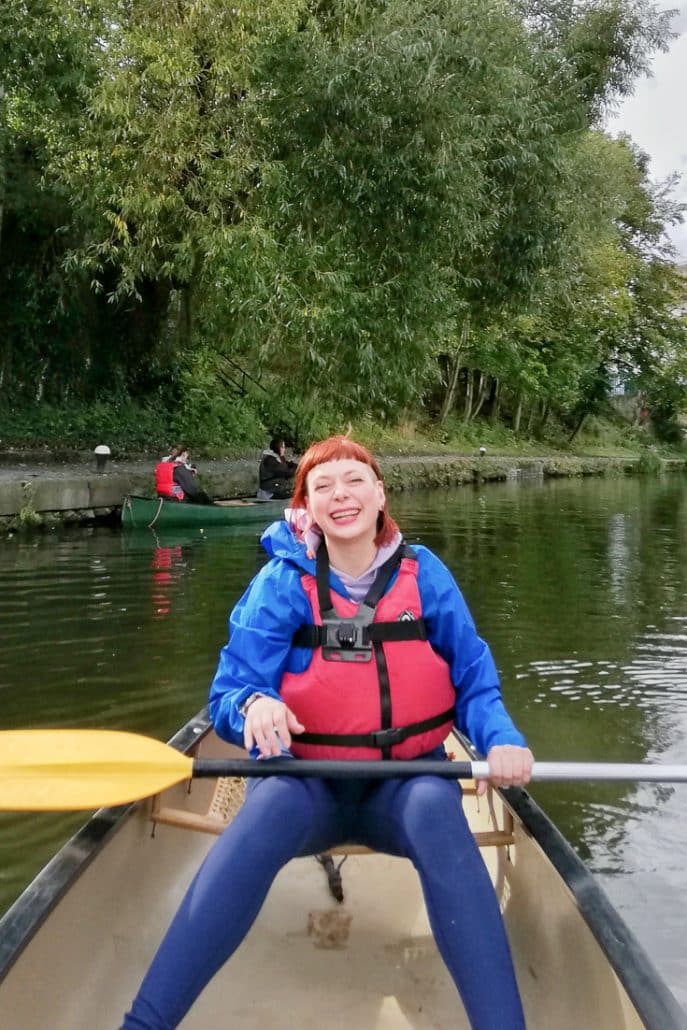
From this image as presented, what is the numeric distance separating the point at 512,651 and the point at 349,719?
4607 millimetres

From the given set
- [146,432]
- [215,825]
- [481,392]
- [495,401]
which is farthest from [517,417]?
[215,825]

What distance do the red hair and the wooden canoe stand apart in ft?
2.37

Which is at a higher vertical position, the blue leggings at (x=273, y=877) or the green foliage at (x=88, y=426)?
the green foliage at (x=88, y=426)

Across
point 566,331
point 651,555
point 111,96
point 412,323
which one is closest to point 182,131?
point 111,96

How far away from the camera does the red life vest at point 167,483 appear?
512 inches

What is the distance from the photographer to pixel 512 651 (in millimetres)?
6793

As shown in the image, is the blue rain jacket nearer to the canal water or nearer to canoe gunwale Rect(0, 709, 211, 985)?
canoe gunwale Rect(0, 709, 211, 985)

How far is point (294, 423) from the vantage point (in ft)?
60.8

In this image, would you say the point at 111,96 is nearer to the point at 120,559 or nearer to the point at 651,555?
the point at 120,559

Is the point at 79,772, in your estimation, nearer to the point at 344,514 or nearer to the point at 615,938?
the point at 344,514

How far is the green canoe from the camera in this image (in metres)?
12.7

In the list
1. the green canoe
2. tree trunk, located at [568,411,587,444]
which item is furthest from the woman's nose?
tree trunk, located at [568,411,587,444]

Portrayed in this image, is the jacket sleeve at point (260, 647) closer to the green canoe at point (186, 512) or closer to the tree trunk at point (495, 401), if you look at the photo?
the green canoe at point (186, 512)

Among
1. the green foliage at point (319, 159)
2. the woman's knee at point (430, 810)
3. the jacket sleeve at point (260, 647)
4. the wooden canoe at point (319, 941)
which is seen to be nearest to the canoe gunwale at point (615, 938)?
the wooden canoe at point (319, 941)
